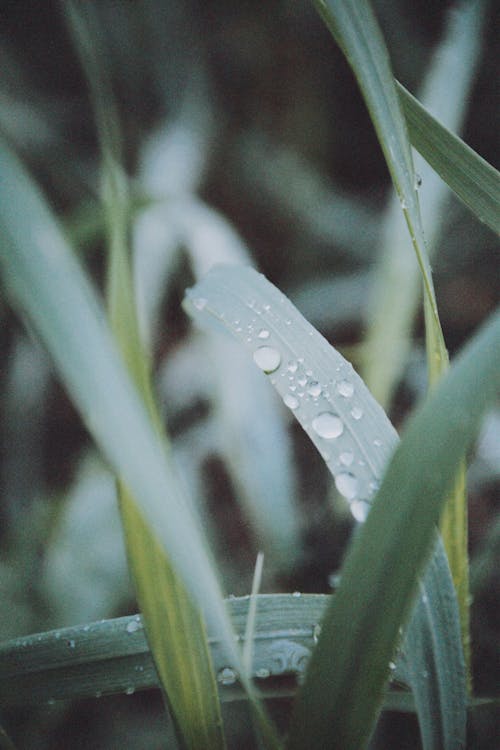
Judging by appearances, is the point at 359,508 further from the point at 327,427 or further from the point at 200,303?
the point at 200,303

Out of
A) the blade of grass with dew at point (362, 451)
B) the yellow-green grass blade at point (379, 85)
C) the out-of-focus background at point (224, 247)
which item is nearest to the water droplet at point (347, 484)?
the blade of grass with dew at point (362, 451)

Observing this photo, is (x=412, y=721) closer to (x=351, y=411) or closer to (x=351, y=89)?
(x=351, y=411)

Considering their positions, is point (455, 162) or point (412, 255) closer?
point (455, 162)

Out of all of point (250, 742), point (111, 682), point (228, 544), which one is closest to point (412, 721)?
point (250, 742)

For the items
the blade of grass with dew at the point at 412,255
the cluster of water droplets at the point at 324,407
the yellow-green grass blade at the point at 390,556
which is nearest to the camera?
the yellow-green grass blade at the point at 390,556

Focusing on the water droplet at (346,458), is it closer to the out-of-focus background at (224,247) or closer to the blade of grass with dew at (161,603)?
the blade of grass with dew at (161,603)

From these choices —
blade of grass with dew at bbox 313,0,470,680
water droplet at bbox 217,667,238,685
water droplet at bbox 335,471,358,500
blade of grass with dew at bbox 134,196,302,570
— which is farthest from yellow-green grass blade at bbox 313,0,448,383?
blade of grass with dew at bbox 134,196,302,570

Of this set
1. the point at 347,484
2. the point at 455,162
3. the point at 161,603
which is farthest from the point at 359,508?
the point at 455,162
